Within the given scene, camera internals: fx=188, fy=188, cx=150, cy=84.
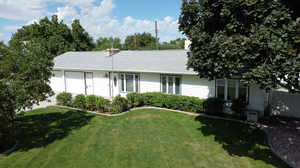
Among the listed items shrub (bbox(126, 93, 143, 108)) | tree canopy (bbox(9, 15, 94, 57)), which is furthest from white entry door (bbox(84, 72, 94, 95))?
tree canopy (bbox(9, 15, 94, 57))

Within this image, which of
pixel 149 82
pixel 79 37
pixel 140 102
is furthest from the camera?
pixel 79 37

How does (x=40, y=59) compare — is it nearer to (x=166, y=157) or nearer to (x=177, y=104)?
(x=166, y=157)

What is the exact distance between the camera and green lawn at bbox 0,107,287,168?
22.0 feet

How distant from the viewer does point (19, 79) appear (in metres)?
7.50

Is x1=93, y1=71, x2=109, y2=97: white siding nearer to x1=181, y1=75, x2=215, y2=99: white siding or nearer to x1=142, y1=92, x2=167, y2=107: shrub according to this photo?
x1=142, y1=92, x2=167, y2=107: shrub

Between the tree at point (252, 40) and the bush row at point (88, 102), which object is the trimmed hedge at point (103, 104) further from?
the tree at point (252, 40)

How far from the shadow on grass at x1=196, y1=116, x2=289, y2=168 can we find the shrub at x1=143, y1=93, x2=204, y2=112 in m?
1.35

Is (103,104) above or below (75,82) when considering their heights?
below

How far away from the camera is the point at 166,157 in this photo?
7.02m

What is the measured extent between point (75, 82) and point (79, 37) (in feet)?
65.9

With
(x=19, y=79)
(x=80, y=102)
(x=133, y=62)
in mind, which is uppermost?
(x=133, y=62)

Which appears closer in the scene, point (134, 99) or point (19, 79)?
point (19, 79)

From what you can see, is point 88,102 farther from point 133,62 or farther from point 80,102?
point 133,62

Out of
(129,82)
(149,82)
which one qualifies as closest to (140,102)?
(149,82)
